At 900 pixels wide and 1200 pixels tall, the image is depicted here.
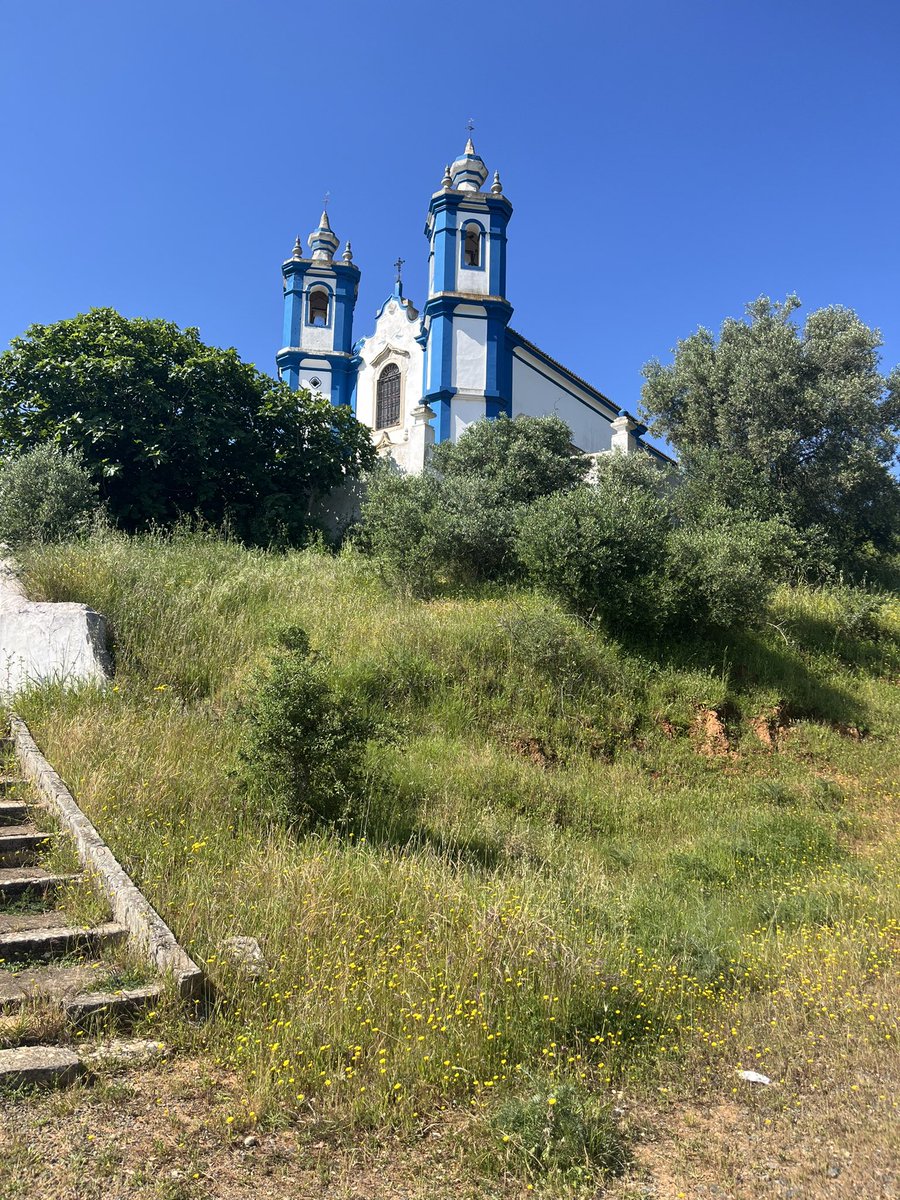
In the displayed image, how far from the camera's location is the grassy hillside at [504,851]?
344 cm

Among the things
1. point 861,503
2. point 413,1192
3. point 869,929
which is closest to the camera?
point 413,1192

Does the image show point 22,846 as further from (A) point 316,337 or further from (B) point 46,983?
(A) point 316,337

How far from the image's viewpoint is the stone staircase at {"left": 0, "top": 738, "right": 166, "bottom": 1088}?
3277 millimetres

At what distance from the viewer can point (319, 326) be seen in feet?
96.8

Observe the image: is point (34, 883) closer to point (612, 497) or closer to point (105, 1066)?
point (105, 1066)

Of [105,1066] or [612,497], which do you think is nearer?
[105,1066]

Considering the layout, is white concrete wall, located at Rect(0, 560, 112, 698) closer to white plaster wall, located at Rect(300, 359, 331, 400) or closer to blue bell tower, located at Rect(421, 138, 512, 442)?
blue bell tower, located at Rect(421, 138, 512, 442)

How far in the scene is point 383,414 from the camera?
27.2 m

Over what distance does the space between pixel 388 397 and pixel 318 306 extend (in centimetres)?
593

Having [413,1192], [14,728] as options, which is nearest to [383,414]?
[14,728]

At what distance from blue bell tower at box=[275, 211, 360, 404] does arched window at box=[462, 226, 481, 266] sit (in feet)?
20.7

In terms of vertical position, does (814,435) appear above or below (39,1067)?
above

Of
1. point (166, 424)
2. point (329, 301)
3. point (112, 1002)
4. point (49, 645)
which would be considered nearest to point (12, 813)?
point (112, 1002)

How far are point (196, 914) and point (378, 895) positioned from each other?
1054mm
